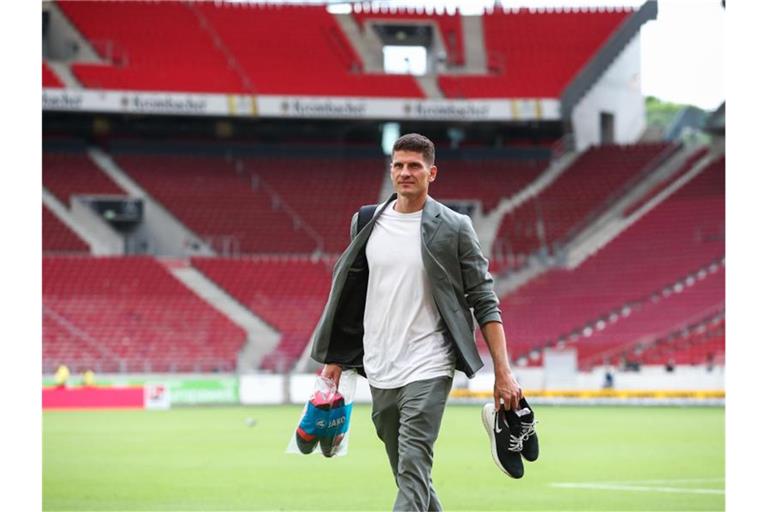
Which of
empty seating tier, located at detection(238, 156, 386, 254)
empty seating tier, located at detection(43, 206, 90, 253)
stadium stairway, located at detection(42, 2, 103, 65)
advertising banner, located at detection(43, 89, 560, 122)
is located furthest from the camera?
empty seating tier, located at detection(238, 156, 386, 254)

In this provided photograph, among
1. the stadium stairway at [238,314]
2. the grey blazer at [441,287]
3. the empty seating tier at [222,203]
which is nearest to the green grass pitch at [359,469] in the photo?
the grey blazer at [441,287]

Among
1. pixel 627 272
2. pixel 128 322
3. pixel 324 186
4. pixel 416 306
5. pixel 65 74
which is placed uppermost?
pixel 65 74

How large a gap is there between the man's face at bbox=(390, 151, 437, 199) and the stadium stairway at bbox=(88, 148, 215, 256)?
144 feet

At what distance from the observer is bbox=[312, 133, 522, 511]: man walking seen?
696 cm

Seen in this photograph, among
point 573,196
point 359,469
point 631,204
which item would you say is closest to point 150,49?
point 573,196

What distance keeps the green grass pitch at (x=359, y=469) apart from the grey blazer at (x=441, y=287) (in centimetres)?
498

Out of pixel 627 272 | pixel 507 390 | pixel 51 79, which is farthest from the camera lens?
pixel 51 79

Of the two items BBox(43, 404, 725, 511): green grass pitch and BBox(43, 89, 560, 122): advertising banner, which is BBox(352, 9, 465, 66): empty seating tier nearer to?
BBox(43, 89, 560, 122): advertising banner

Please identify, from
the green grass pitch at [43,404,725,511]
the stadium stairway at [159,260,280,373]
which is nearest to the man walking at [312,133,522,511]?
the green grass pitch at [43,404,725,511]

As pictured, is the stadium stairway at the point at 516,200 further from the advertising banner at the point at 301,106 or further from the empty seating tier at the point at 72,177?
the empty seating tier at the point at 72,177

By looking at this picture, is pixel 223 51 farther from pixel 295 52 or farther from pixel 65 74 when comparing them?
pixel 65 74

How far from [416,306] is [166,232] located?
45.0 meters

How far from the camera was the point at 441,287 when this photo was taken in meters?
7.04
